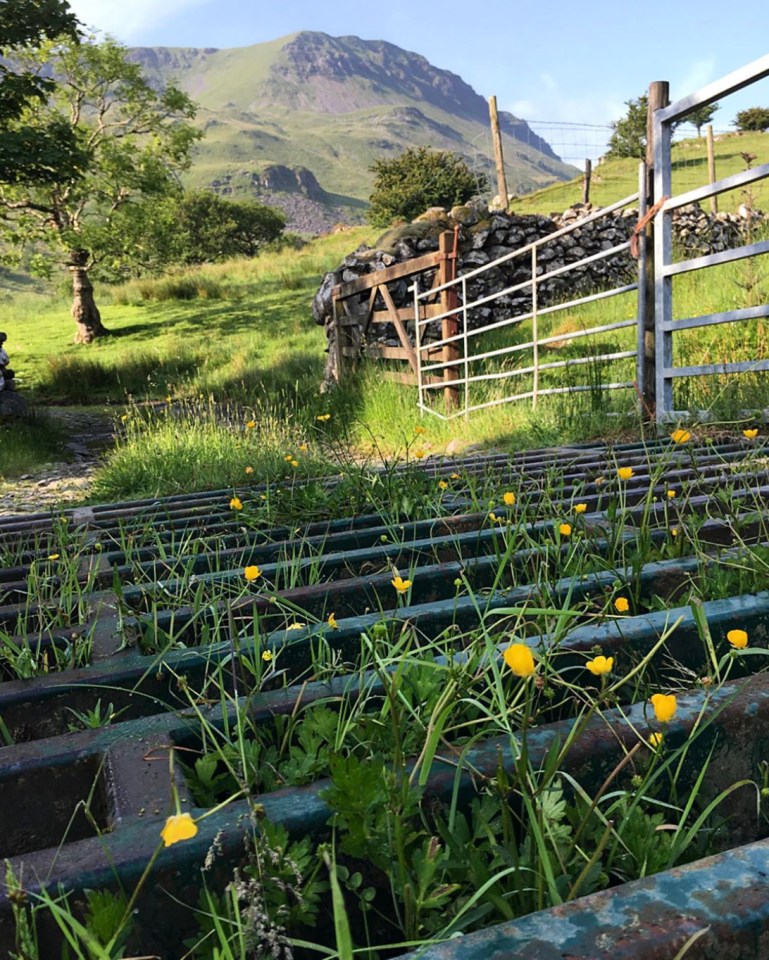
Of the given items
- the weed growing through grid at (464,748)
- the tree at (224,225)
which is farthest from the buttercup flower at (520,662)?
the tree at (224,225)

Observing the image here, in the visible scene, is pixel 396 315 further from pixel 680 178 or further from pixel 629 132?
pixel 629 132

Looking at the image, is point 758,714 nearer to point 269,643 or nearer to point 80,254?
point 269,643

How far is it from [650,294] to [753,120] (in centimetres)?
4704

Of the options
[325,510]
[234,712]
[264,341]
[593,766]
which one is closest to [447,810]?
[593,766]

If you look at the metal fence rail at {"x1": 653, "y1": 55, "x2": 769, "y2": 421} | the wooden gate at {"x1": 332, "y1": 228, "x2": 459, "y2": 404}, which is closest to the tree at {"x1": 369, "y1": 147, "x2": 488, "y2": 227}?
the wooden gate at {"x1": 332, "y1": 228, "x2": 459, "y2": 404}

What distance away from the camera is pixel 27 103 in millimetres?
11414

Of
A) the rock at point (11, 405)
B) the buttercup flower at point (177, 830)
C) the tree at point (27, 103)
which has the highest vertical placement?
the tree at point (27, 103)

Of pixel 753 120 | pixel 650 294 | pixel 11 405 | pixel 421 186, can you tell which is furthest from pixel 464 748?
pixel 753 120

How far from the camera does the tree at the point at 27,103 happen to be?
10531 millimetres

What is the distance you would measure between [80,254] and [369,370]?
13857 millimetres

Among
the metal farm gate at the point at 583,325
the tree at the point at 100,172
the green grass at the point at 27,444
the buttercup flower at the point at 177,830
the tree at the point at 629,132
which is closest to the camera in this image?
the buttercup flower at the point at 177,830

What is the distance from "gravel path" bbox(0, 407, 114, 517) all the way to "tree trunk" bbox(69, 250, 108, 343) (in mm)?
9391

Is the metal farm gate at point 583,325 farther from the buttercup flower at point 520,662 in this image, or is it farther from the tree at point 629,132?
the tree at point 629,132

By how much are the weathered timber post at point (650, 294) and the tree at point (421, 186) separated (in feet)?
87.5
